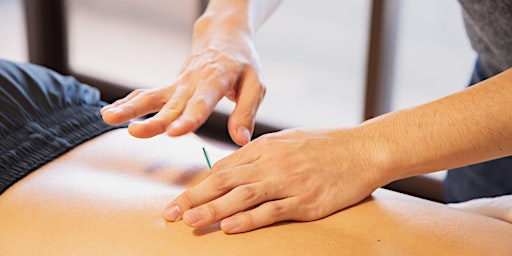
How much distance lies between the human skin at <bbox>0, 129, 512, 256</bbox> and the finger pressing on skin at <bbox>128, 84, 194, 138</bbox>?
0.31ft

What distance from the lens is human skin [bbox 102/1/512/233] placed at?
124 centimetres

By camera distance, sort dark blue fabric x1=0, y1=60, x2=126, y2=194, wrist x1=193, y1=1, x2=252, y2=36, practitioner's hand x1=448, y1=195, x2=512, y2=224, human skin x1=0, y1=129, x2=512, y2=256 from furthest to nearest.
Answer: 1. wrist x1=193, y1=1, x2=252, y2=36
2. dark blue fabric x1=0, y1=60, x2=126, y2=194
3. practitioner's hand x1=448, y1=195, x2=512, y2=224
4. human skin x1=0, y1=129, x2=512, y2=256

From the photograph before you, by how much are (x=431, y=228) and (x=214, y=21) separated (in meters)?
0.66

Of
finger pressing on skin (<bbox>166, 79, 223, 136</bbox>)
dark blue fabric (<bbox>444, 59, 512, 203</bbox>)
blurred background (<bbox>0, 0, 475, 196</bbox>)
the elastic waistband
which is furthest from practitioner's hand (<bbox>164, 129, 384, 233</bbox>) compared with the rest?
A: blurred background (<bbox>0, 0, 475, 196</bbox>)

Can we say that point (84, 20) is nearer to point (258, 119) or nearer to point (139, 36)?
point (139, 36)

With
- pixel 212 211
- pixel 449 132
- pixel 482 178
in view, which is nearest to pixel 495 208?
pixel 449 132

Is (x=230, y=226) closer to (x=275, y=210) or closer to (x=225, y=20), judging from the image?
(x=275, y=210)

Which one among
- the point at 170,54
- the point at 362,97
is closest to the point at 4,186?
the point at 362,97

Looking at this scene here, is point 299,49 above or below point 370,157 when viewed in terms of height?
below

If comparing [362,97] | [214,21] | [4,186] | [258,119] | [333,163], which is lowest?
[258,119]

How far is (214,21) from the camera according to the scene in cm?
167

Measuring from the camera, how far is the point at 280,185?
125 centimetres

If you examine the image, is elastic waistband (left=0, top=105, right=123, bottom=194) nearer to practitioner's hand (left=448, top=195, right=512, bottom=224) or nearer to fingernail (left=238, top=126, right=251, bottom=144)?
fingernail (left=238, top=126, right=251, bottom=144)

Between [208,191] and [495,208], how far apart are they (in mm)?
474
